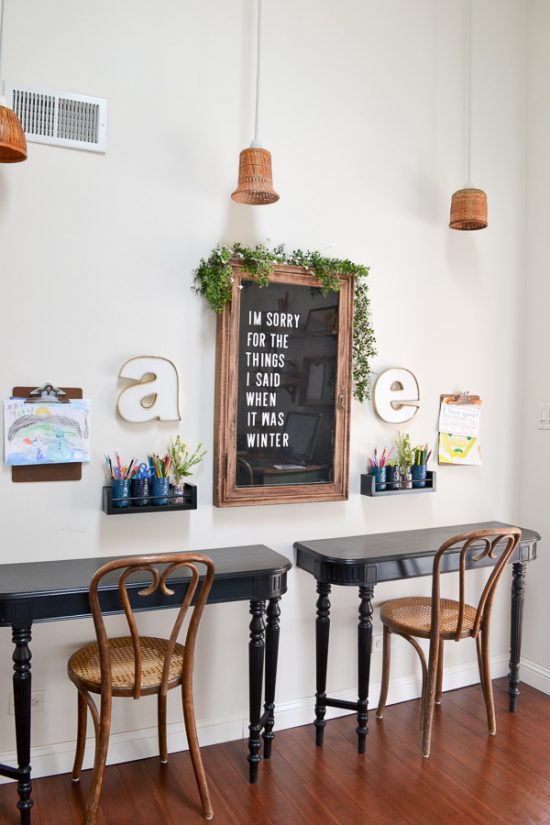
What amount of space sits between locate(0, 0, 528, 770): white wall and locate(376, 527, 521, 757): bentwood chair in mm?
185

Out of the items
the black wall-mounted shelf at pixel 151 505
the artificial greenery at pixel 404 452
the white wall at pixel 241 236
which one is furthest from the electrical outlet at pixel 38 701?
the artificial greenery at pixel 404 452

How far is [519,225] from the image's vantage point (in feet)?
11.9

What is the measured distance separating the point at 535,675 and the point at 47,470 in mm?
2652

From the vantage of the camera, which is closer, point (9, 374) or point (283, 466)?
point (9, 374)

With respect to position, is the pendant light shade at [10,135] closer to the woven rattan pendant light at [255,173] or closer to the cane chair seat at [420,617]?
the woven rattan pendant light at [255,173]

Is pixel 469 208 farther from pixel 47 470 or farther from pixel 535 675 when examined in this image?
pixel 535 675

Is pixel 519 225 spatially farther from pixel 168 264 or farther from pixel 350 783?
pixel 350 783

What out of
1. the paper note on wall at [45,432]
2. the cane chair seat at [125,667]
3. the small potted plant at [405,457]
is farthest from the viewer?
the small potted plant at [405,457]

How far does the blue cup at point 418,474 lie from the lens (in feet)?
10.5

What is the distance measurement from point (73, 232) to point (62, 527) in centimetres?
113

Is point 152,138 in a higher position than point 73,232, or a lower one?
higher

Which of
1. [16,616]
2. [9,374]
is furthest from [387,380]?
[16,616]

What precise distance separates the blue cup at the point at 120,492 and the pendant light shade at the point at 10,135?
1.19 m

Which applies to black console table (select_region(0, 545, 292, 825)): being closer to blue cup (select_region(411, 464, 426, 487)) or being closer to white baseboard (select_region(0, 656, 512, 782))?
white baseboard (select_region(0, 656, 512, 782))
